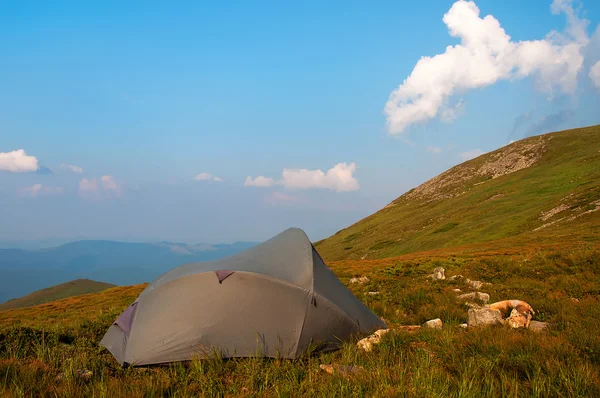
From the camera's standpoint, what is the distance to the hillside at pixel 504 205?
45.8 metres

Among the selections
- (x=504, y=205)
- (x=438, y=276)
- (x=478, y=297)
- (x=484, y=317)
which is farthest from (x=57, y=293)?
(x=484, y=317)

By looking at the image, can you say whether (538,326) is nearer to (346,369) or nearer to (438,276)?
(346,369)

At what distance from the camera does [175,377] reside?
5.84 metres

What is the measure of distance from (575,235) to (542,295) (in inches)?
1085

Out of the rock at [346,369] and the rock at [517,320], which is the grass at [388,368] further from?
the rock at [517,320]

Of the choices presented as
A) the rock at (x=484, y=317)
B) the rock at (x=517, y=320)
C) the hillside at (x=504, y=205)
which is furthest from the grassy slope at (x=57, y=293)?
the rock at (x=517, y=320)

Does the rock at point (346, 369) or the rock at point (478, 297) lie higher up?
the rock at point (346, 369)

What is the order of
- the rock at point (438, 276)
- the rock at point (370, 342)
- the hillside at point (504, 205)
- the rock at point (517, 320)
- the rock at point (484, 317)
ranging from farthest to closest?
the hillside at point (504, 205) < the rock at point (438, 276) < the rock at point (484, 317) < the rock at point (517, 320) < the rock at point (370, 342)

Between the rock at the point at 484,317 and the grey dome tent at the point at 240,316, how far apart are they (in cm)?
258

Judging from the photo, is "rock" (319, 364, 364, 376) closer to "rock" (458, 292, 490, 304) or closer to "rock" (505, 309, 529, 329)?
"rock" (505, 309, 529, 329)

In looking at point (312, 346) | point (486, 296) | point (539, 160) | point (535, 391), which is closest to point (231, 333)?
point (312, 346)

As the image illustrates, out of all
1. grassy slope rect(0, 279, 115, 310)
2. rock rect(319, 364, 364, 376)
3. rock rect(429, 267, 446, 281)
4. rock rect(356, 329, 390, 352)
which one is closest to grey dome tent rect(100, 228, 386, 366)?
rock rect(356, 329, 390, 352)

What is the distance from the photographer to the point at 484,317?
851cm

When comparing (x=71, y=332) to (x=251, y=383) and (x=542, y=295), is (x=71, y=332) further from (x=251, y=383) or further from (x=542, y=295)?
(x=542, y=295)
